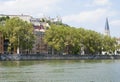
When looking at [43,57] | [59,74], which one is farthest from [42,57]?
[59,74]

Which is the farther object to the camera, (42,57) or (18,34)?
(42,57)

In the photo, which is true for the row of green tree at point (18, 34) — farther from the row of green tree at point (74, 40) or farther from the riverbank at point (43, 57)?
the row of green tree at point (74, 40)

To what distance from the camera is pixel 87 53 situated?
16462 centimetres

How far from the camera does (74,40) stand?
149250mm

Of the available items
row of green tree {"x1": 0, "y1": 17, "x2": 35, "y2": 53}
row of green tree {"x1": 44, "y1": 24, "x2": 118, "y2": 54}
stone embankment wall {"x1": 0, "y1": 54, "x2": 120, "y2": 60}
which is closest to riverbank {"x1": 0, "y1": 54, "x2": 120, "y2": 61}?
stone embankment wall {"x1": 0, "y1": 54, "x2": 120, "y2": 60}

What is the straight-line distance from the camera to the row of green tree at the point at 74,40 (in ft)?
475

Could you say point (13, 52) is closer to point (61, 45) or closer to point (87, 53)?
point (61, 45)

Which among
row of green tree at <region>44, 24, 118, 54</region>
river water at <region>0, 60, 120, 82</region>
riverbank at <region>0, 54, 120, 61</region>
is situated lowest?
river water at <region>0, 60, 120, 82</region>

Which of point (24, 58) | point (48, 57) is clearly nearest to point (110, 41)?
point (48, 57)

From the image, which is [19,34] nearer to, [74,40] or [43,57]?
[43,57]

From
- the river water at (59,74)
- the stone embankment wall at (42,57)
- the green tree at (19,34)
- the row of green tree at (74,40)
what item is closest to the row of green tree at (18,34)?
the green tree at (19,34)

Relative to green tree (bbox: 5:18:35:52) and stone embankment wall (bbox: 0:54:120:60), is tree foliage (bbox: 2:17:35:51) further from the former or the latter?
stone embankment wall (bbox: 0:54:120:60)

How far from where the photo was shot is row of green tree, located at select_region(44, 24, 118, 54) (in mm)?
144900

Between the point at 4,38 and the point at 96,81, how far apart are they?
310ft
